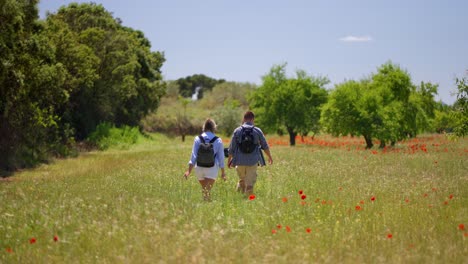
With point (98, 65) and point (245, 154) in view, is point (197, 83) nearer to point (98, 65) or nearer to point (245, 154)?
point (98, 65)

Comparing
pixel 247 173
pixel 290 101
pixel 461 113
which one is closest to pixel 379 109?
pixel 290 101

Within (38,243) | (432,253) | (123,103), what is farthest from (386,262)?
(123,103)

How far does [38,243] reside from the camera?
6875 millimetres

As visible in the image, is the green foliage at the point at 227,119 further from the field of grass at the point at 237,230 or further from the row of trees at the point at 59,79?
the field of grass at the point at 237,230

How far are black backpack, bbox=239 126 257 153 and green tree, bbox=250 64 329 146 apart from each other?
120 feet

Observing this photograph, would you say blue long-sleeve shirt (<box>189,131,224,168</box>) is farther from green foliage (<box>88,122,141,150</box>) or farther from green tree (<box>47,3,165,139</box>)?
green foliage (<box>88,122,141,150</box>)

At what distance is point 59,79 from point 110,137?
1641 cm

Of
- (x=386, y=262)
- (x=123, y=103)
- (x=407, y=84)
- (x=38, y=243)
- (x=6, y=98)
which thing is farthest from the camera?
(x=123, y=103)

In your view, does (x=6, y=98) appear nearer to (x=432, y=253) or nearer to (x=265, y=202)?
(x=265, y=202)

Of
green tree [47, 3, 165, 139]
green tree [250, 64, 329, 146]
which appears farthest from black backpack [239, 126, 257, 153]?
green tree [250, 64, 329, 146]

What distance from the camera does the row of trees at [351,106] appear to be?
36531 millimetres

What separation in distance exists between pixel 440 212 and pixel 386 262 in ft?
11.4

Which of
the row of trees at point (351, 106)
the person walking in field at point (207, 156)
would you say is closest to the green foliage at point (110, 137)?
the row of trees at point (351, 106)

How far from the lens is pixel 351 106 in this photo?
3806cm
